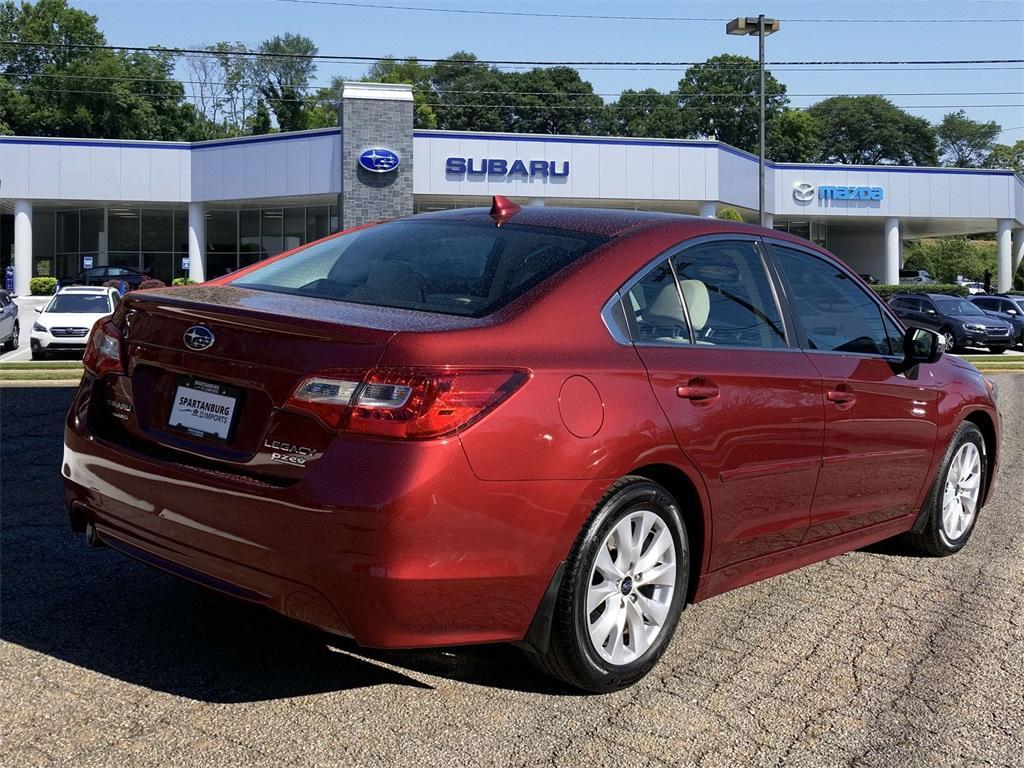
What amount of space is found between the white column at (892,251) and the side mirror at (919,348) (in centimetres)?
4454

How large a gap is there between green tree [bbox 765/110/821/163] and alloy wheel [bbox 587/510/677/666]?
10312 centimetres

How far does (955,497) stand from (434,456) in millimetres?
3669

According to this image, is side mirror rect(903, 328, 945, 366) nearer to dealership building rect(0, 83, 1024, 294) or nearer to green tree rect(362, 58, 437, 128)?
dealership building rect(0, 83, 1024, 294)

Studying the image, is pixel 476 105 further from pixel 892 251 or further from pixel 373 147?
pixel 373 147

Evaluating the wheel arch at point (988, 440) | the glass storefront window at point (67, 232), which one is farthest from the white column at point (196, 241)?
the wheel arch at point (988, 440)

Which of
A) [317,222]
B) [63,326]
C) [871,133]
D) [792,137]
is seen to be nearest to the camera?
[63,326]

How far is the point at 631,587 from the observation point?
11.7 ft

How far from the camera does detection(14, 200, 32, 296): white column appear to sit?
42.2m

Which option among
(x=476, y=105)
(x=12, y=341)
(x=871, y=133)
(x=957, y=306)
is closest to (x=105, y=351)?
(x=12, y=341)

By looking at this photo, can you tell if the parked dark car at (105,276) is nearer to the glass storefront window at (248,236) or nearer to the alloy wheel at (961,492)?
the glass storefront window at (248,236)

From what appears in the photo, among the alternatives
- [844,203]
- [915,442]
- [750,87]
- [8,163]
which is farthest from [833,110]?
[915,442]

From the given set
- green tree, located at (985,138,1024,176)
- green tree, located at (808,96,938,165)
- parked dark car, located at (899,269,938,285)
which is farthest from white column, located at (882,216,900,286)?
green tree, located at (985,138,1024,176)

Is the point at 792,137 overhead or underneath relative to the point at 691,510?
overhead

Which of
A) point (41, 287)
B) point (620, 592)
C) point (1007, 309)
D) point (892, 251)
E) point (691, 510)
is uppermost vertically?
point (892, 251)
